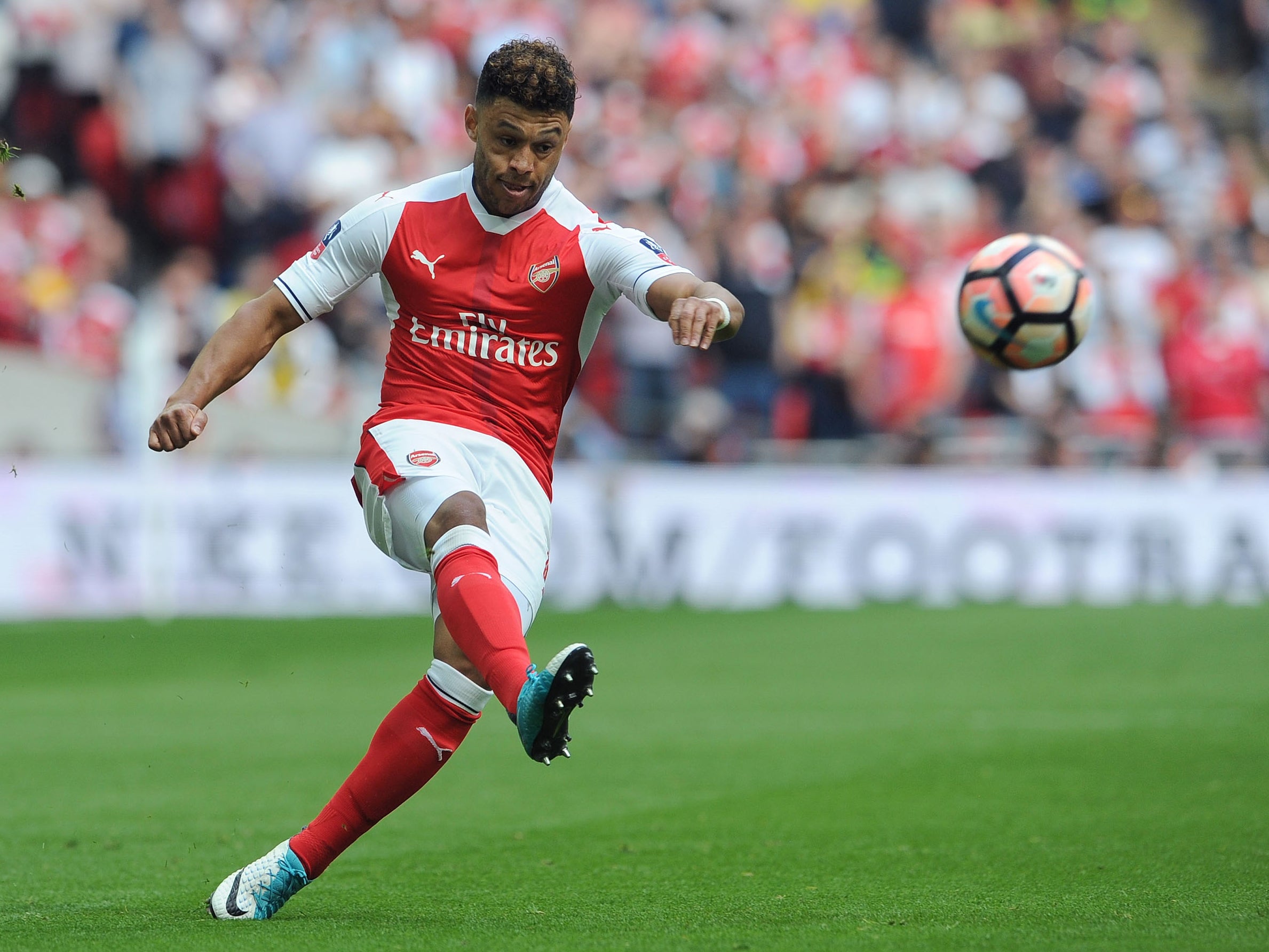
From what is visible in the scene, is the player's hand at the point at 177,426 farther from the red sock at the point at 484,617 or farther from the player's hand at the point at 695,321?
the player's hand at the point at 695,321

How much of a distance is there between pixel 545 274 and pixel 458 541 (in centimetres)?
94

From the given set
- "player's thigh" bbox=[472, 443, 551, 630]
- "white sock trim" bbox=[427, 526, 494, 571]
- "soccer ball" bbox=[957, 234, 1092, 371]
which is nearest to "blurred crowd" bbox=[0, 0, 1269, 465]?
"soccer ball" bbox=[957, 234, 1092, 371]

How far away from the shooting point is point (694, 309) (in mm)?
4602

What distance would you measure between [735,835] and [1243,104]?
18.7 metres

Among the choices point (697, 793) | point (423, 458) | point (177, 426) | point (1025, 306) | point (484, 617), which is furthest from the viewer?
point (697, 793)

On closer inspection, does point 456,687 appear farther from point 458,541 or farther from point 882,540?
point 882,540

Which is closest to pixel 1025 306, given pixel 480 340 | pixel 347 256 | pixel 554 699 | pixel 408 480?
pixel 480 340

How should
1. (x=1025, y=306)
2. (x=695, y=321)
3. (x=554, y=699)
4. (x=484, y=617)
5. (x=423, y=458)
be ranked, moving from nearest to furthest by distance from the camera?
(x=554, y=699), (x=695, y=321), (x=484, y=617), (x=423, y=458), (x=1025, y=306)

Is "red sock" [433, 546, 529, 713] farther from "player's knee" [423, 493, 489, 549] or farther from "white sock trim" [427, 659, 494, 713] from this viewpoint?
"white sock trim" [427, 659, 494, 713]

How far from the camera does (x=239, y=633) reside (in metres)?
13.9

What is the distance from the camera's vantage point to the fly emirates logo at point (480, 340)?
5324 millimetres

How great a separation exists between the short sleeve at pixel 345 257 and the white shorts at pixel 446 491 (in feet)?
1.45

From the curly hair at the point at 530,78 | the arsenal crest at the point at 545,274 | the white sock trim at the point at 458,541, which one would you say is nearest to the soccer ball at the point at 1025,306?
the arsenal crest at the point at 545,274

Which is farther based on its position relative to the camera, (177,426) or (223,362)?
(223,362)
